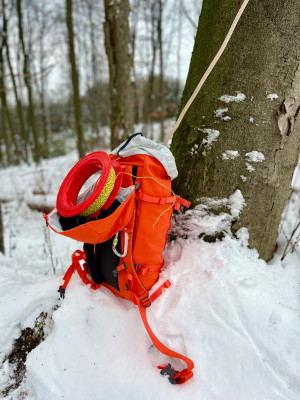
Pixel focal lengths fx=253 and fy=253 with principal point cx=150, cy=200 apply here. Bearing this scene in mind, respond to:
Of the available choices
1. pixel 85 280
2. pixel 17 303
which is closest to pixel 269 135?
pixel 85 280

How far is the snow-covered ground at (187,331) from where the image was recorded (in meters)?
1.17

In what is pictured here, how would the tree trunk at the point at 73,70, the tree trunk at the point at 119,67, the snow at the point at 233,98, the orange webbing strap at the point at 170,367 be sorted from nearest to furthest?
the orange webbing strap at the point at 170,367 < the snow at the point at 233,98 < the tree trunk at the point at 119,67 < the tree trunk at the point at 73,70

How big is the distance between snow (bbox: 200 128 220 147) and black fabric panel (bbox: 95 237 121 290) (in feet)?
2.64

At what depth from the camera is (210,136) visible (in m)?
1.53

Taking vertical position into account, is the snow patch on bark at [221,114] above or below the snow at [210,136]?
above

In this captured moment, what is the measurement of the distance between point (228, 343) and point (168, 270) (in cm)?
49

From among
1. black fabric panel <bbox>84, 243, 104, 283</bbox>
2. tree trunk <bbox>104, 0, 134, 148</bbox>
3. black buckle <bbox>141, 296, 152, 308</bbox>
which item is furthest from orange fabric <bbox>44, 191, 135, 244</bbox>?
tree trunk <bbox>104, 0, 134, 148</bbox>

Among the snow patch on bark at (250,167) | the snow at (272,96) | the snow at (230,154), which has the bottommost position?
the snow patch on bark at (250,167)

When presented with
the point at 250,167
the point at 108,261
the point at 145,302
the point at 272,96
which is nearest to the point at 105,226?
the point at 108,261

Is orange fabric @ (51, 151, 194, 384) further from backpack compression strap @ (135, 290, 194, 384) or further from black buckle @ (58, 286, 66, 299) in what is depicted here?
black buckle @ (58, 286, 66, 299)

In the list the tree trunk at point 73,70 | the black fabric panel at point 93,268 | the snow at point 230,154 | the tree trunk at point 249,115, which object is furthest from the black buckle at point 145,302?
the tree trunk at point 73,70

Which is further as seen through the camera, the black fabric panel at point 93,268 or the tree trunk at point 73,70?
the tree trunk at point 73,70

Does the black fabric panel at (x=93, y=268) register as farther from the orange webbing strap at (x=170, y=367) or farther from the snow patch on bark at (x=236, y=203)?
the snow patch on bark at (x=236, y=203)

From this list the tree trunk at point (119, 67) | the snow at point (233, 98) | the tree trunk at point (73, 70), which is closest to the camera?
the snow at point (233, 98)
